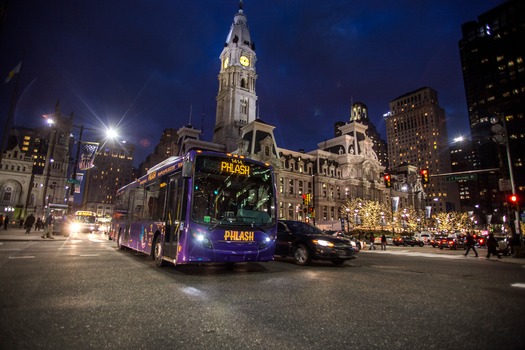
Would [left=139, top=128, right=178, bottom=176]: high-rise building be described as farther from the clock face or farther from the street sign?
the street sign

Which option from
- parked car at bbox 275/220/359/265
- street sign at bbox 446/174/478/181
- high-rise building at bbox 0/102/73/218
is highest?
high-rise building at bbox 0/102/73/218

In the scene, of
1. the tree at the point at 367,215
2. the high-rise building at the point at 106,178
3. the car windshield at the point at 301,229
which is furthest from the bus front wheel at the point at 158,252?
the high-rise building at the point at 106,178

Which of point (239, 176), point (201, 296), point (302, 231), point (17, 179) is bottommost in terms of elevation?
point (201, 296)

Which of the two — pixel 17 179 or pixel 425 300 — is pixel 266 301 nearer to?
pixel 425 300

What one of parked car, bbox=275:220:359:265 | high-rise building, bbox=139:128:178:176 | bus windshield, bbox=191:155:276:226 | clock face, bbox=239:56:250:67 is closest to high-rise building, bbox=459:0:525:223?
clock face, bbox=239:56:250:67

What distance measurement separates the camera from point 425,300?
4898mm

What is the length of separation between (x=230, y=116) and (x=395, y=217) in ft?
158

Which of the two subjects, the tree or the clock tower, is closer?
the tree

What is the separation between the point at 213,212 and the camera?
7777mm

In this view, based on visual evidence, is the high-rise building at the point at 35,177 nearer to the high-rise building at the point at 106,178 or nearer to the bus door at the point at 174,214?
the high-rise building at the point at 106,178

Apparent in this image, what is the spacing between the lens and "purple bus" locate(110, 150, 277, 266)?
7.52m

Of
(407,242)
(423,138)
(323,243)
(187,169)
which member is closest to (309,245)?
(323,243)

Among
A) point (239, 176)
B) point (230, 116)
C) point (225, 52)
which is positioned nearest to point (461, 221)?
point (230, 116)

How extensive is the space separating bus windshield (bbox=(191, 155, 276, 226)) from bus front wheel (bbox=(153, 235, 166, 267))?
2326mm
